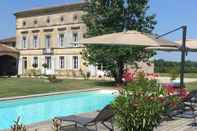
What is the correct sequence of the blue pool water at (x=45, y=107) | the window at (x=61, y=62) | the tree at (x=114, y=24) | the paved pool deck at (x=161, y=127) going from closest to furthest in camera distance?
the paved pool deck at (x=161, y=127), the blue pool water at (x=45, y=107), the tree at (x=114, y=24), the window at (x=61, y=62)

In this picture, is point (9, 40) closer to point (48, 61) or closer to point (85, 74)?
point (48, 61)

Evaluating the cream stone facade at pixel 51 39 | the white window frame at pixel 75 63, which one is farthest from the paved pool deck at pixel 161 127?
the white window frame at pixel 75 63

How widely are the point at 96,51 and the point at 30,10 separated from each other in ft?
72.4

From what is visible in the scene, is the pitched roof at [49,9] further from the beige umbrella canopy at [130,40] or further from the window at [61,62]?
the beige umbrella canopy at [130,40]

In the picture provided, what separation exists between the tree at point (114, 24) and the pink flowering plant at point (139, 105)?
1941cm

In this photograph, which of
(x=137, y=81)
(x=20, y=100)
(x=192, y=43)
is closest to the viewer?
(x=137, y=81)

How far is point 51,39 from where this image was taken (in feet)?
148

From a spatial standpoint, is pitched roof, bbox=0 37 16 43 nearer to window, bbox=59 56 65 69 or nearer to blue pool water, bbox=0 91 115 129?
window, bbox=59 56 65 69

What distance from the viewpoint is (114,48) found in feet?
86.7

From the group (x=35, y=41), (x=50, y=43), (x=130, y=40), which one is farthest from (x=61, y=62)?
(x=130, y=40)

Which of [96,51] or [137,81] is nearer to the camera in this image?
[137,81]

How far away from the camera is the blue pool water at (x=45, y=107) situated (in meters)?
14.9

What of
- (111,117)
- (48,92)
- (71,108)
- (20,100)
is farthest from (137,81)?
(48,92)

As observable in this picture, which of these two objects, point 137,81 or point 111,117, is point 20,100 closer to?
point 111,117
